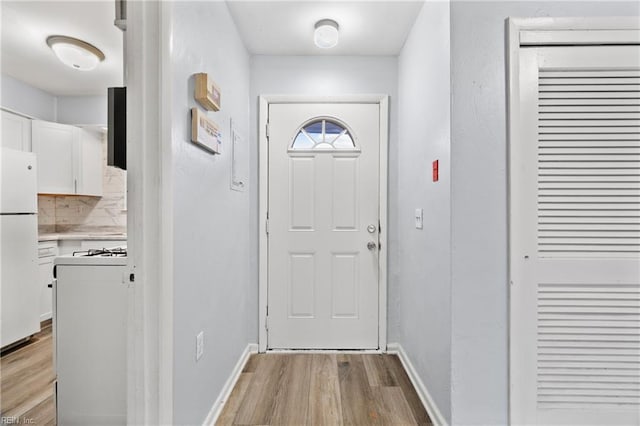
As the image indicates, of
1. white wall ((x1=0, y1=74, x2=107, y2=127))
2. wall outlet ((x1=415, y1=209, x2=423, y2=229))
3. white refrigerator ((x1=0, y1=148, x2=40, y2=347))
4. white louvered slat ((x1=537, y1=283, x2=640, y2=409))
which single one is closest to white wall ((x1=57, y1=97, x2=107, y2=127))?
white wall ((x1=0, y1=74, x2=107, y2=127))

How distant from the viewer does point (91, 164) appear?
3.68 meters

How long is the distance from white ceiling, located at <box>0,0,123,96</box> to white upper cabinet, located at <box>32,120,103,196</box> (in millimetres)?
463

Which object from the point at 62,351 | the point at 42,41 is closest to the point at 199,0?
the point at 62,351

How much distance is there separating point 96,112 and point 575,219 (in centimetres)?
444

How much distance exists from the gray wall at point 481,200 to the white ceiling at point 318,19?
652mm

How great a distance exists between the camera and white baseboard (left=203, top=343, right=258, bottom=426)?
1.70 metres

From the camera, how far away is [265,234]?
260 cm

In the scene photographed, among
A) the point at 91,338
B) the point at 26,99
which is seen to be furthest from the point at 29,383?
the point at 26,99

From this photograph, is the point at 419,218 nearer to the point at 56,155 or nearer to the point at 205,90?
the point at 205,90

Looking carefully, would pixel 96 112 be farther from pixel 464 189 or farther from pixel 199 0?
pixel 464 189

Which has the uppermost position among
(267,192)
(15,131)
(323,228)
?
(15,131)

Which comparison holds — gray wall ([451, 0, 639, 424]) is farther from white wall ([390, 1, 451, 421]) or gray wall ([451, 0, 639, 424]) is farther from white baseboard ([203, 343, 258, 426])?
white baseboard ([203, 343, 258, 426])

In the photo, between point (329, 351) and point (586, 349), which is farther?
point (329, 351)

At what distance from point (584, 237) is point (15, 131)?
4.58 m
